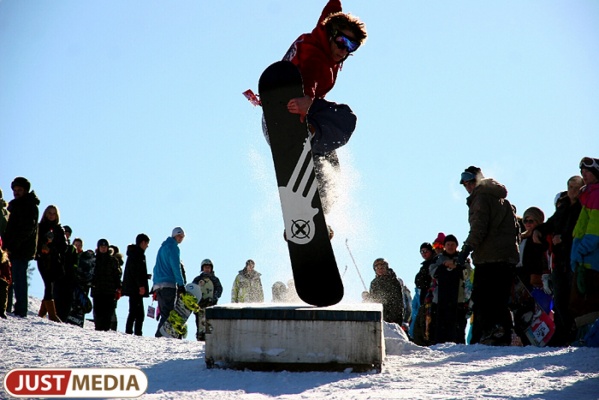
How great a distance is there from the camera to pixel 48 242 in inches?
361

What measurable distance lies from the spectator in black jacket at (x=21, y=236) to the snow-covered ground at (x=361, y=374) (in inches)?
64.6

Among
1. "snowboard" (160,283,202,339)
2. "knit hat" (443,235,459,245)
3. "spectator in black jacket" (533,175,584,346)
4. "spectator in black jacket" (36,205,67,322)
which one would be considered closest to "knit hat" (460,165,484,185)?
"spectator in black jacket" (533,175,584,346)

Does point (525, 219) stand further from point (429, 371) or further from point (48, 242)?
point (48, 242)

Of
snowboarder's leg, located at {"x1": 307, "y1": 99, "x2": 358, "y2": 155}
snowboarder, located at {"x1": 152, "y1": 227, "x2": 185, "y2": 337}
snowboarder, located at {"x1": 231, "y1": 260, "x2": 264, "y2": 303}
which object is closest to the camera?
snowboarder's leg, located at {"x1": 307, "y1": 99, "x2": 358, "y2": 155}

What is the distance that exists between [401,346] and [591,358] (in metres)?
1.57

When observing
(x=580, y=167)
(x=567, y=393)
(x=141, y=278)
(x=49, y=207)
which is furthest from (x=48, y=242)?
(x=567, y=393)

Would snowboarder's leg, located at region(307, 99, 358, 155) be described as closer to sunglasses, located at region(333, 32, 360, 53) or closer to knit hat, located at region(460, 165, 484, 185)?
sunglasses, located at region(333, 32, 360, 53)

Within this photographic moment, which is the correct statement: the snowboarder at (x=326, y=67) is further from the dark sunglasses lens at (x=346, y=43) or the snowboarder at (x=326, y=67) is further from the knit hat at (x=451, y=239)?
the knit hat at (x=451, y=239)

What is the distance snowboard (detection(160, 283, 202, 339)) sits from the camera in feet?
33.0

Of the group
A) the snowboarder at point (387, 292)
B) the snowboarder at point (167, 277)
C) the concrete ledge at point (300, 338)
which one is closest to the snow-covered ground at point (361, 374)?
the concrete ledge at point (300, 338)

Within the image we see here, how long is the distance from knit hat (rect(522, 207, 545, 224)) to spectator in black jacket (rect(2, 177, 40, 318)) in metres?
5.63

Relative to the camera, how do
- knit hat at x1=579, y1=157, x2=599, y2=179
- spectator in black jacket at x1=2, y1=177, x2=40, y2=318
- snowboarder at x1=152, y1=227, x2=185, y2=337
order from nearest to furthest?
1. knit hat at x1=579, y1=157, x2=599, y2=179
2. spectator in black jacket at x1=2, y1=177, x2=40, y2=318
3. snowboarder at x1=152, y1=227, x2=185, y2=337

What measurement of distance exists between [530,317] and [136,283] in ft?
18.7

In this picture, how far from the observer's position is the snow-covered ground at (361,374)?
13.0 ft
